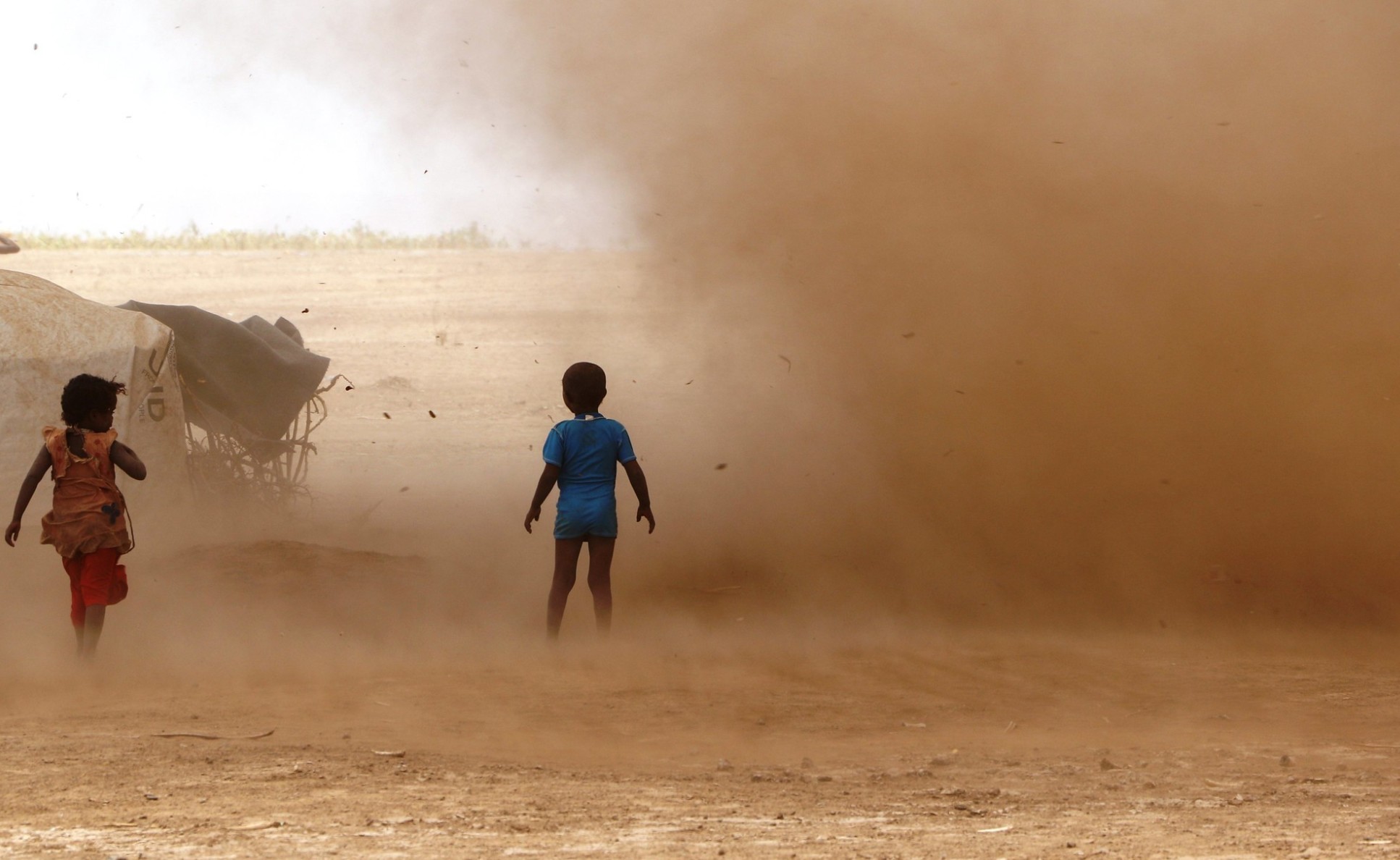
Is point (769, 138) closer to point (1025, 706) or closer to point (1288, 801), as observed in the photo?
point (1025, 706)

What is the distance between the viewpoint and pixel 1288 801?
12.5 ft

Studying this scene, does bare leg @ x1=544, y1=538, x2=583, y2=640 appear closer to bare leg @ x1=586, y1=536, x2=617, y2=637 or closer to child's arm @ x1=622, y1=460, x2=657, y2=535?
bare leg @ x1=586, y1=536, x2=617, y2=637

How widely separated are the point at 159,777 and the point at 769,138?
204 inches

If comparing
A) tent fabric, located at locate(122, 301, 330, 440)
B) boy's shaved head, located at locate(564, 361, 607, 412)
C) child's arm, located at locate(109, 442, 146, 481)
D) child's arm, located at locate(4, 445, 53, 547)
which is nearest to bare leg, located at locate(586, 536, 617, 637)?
boy's shaved head, located at locate(564, 361, 607, 412)

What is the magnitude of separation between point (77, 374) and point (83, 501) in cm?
230

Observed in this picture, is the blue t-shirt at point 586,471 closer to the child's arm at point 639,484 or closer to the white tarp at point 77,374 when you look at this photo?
the child's arm at point 639,484

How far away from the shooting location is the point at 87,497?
217 inches

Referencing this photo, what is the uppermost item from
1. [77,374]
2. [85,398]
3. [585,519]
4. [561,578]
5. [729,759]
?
[77,374]

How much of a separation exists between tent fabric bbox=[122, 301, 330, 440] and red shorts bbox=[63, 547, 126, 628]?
2.94 m

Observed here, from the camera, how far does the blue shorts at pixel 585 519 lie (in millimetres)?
5828

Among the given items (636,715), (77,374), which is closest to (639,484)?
(636,715)

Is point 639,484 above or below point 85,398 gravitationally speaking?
below

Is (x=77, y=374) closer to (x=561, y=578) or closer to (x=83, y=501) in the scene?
(x=83, y=501)

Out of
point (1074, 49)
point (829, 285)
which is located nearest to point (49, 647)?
point (829, 285)
